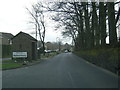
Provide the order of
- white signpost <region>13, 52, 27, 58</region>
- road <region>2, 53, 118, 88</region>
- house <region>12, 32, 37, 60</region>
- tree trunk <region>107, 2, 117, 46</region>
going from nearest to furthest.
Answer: road <region>2, 53, 118, 88</region>
tree trunk <region>107, 2, 117, 46</region>
white signpost <region>13, 52, 27, 58</region>
house <region>12, 32, 37, 60</region>

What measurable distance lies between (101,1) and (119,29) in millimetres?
5370

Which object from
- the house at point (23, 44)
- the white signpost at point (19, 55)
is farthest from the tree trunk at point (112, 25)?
the house at point (23, 44)

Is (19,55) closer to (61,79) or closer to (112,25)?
(112,25)

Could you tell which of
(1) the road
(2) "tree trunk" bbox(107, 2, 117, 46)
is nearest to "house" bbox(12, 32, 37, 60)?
(1) the road

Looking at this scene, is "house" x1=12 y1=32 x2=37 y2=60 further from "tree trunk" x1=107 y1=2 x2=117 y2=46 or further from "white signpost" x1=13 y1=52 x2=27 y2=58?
"tree trunk" x1=107 y1=2 x2=117 y2=46

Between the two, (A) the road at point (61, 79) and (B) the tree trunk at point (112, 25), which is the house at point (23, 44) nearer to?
(A) the road at point (61, 79)

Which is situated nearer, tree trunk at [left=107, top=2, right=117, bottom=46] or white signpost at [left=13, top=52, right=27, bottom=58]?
A: tree trunk at [left=107, top=2, right=117, bottom=46]

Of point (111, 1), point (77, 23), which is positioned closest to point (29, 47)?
point (77, 23)

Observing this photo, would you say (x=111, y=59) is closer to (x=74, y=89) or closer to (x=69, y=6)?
(x=74, y=89)

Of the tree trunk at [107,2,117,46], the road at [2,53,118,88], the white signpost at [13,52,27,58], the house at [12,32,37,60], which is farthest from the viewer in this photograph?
the house at [12,32,37,60]

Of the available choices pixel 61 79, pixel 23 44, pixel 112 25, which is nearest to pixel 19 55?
pixel 23 44

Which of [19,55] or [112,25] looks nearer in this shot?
[112,25]

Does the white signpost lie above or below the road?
above

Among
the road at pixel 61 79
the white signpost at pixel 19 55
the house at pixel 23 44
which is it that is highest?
the house at pixel 23 44
